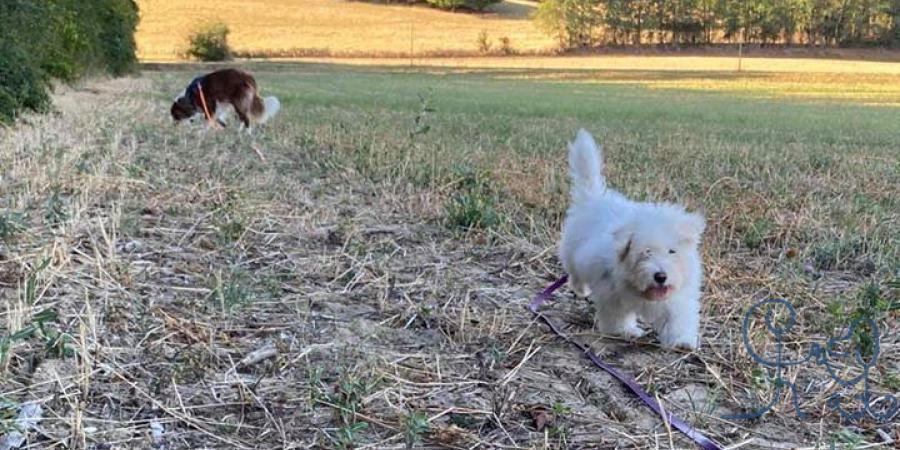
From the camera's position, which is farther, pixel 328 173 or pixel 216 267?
pixel 328 173

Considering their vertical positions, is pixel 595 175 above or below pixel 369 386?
above

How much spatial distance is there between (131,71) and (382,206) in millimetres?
29282

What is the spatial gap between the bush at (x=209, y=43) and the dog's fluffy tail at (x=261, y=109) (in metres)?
44.5

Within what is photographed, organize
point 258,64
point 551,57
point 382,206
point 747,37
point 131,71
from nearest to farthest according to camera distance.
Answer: point 382,206
point 131,71
point 258,64
point 551,57
point 747,37

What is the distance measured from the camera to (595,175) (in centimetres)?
484

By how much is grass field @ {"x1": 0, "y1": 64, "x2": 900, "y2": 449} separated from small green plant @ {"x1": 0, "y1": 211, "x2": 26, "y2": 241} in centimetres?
Result: 1

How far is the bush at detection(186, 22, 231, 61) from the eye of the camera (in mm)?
54219

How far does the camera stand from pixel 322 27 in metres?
66.2

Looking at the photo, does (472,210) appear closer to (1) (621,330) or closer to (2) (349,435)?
(1) (621,330)

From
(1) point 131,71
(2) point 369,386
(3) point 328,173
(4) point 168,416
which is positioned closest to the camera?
(4) point 168,416

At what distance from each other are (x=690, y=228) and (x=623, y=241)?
0.34 m

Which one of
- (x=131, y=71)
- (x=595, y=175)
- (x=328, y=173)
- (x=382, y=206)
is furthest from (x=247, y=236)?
(x=131, y=71)

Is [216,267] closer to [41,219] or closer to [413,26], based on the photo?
[41,219]

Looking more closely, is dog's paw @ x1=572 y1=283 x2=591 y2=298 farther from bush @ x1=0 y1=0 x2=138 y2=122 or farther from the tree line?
the tree line
